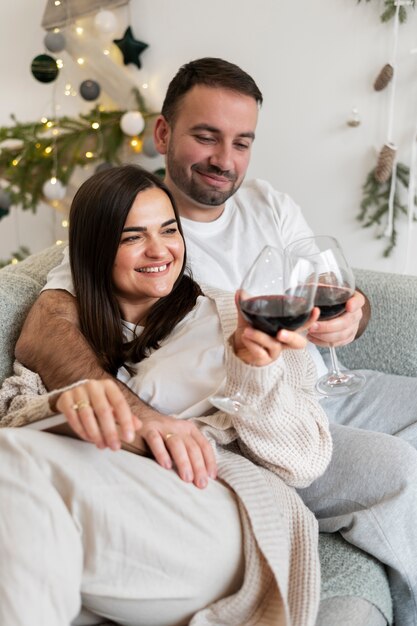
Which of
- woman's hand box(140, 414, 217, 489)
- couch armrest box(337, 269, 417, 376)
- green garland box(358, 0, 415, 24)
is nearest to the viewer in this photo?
woman's hand box(140, 414, 217, 489)

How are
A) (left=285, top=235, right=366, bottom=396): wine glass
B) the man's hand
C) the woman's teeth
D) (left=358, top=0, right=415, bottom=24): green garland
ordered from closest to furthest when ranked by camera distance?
(left=285, top=235, right=366, bottom=396): wine glass, the man's hand, the woman's teeth, (left=358, top=0, right=415, bottom=24): green garland

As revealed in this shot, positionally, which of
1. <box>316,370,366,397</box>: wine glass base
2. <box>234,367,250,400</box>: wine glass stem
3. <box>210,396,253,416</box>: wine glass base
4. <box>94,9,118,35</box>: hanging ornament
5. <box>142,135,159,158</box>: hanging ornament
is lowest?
<box>316,370,366,397</box>: wine glass base

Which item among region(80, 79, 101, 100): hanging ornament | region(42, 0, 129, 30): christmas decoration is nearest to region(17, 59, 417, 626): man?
region(80, 79, 101, 100): hanging ornament

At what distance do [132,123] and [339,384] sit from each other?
1.83 m

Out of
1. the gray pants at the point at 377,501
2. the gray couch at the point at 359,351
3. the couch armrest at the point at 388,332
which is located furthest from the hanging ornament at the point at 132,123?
the gray pants at the point at 377,501

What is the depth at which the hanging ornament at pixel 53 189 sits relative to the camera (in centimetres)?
336

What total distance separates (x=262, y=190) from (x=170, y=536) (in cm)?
126

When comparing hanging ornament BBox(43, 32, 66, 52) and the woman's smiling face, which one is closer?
the woman's smiling face

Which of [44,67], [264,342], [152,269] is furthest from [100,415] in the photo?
[44,67]

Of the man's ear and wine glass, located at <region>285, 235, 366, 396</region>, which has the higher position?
the man's ear

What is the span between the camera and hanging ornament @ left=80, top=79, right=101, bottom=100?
324 cm

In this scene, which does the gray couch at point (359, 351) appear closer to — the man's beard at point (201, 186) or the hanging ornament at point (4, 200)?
the man's beard at point (201, 186)

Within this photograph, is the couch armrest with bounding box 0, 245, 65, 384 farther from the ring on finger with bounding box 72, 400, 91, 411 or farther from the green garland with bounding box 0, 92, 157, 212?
the green garland with bounding box 0, 92, 157, 212

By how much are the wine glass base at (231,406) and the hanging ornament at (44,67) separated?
2227mm
